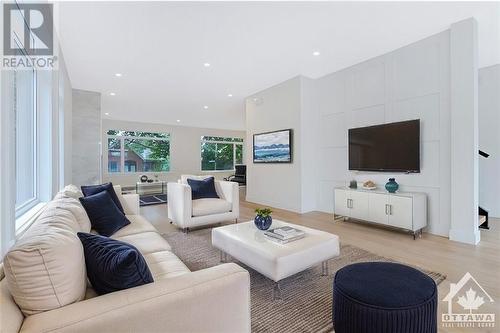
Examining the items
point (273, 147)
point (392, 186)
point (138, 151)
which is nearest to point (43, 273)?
point (392, 186)

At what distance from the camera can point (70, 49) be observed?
3.47 metres

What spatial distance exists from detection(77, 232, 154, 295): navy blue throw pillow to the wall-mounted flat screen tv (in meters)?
4.18

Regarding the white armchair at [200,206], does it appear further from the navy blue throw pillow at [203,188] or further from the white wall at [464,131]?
the white wall at [464,131]

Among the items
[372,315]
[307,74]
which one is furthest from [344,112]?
[372,315]

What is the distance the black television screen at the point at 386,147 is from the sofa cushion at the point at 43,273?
3829 mm

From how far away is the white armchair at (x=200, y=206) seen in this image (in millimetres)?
3404

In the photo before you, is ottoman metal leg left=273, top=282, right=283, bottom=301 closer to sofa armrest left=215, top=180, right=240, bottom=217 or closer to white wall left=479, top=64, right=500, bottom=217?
sofa armrest left=215, top=180, right=240, bottom=217

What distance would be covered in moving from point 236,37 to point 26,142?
2605 mm

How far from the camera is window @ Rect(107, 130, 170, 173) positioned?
9.02 m

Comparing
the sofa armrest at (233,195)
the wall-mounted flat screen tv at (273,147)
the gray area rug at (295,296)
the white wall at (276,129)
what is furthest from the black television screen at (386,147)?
the sofa armrest at (233,195)

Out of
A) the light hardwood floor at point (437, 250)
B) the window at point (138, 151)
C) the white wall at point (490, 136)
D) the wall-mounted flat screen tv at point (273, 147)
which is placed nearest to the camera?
the light hardwood floor at point (437, 250)

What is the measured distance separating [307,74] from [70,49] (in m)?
3.82

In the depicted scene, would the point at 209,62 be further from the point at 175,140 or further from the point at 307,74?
the point at 175,140

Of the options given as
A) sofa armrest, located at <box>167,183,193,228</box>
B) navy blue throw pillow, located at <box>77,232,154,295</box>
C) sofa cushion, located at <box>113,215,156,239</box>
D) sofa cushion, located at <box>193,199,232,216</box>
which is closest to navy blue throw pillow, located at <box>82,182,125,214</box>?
sofa cushion, located at <box>113,215,156,239</box>
